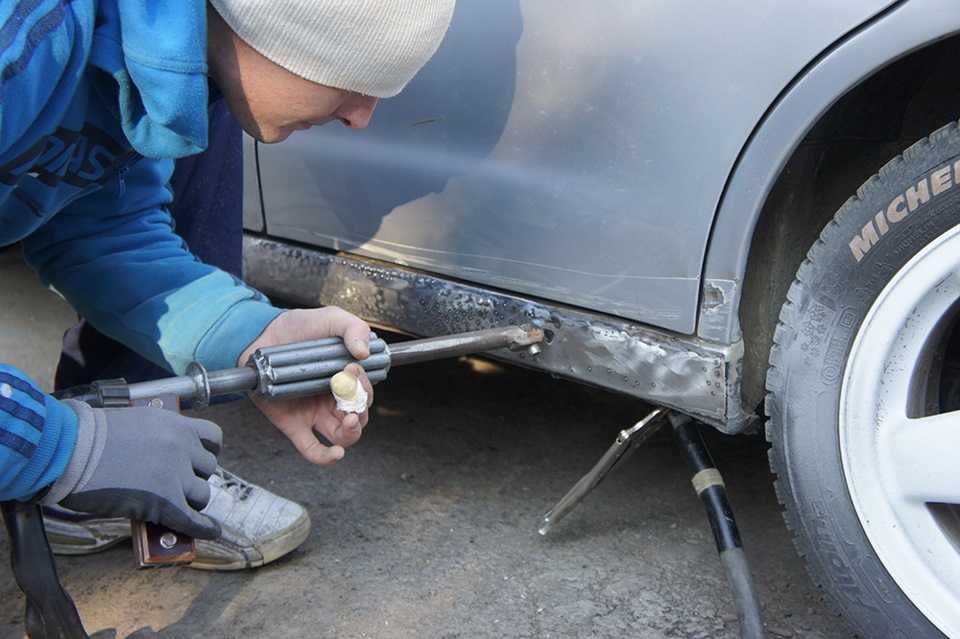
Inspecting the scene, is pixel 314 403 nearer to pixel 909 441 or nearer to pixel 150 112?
pixel 150 112

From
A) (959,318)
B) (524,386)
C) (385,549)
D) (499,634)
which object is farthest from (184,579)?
(959,318)

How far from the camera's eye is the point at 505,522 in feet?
6.91

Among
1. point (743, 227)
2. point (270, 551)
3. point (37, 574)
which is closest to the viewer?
point (37, 574)

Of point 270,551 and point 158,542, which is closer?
point 158,542

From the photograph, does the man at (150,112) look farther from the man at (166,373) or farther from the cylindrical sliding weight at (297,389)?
the man at (166,373)

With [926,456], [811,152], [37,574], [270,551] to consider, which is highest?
[811,152]

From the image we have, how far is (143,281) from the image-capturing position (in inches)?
67.0

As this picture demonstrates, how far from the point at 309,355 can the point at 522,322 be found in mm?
461

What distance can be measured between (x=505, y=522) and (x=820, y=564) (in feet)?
2.29

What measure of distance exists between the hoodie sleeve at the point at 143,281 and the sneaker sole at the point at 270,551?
40cm

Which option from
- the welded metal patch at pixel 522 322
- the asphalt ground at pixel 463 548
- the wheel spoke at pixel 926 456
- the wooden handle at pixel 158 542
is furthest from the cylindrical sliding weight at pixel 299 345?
the wheel spoke at pixel 926 456

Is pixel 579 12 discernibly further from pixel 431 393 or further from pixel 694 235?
pixel 431 393

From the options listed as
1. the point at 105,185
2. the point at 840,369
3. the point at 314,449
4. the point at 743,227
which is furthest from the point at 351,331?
the point at 840,369

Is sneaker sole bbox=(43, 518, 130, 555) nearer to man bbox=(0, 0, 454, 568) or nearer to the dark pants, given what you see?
the dark pants
